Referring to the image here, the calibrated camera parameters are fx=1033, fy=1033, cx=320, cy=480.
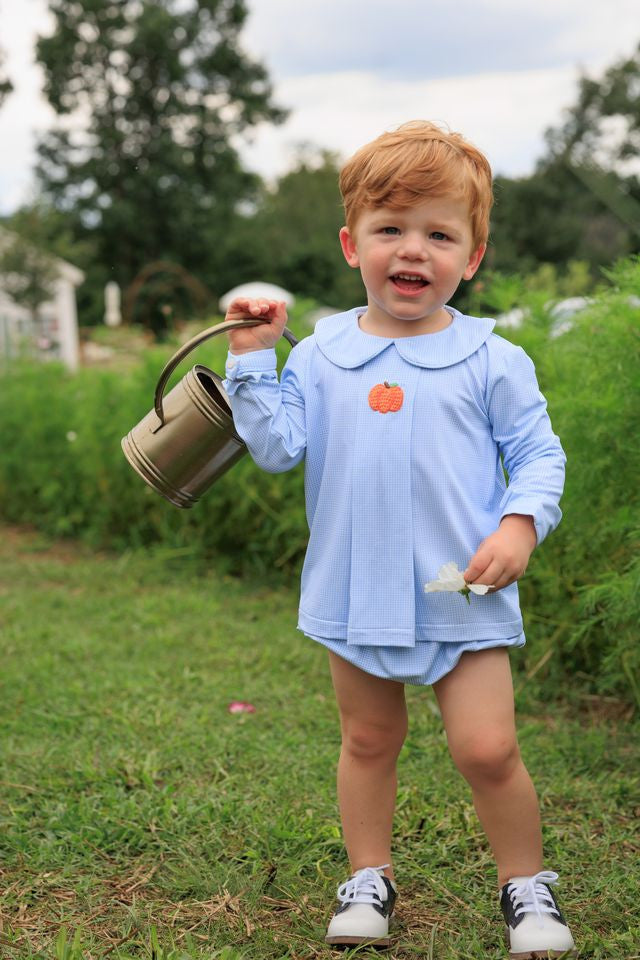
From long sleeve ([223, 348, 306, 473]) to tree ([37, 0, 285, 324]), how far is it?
34131mm

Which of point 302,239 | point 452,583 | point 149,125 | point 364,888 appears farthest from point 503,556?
point 302,239

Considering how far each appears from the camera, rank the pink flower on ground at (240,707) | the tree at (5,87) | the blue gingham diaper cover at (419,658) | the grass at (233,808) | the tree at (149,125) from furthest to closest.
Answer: the tree at (149,125)
the tree at (5,87)
the pink flower on ground at (240,707)
the grass at (233,808)
the blue gingham diaper cover at (419,658)

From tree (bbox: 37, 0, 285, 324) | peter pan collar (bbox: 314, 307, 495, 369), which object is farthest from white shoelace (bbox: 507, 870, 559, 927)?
tree (bbox: 37, 0, 285, 324)

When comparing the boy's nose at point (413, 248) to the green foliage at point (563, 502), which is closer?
the boy's nose at point (413, 248)

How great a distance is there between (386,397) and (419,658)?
47 cm

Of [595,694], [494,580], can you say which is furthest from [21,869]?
[595,694]

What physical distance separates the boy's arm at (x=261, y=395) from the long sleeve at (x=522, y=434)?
0.38 meters

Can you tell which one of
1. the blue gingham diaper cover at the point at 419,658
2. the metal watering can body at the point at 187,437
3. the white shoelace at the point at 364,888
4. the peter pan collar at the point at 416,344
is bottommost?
the white shoelace at the point at 364,888

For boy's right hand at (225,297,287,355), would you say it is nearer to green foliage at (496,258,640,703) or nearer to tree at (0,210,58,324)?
green foliage at (496,258,640,703)

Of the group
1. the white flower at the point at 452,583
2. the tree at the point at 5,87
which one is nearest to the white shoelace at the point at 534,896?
the white flower at the point at 452,583

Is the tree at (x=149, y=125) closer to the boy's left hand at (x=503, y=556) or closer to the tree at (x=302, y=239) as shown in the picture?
the tree at (x=302, y=239)

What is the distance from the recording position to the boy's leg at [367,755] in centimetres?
198

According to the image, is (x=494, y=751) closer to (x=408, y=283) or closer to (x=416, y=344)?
(x=416, y=344)

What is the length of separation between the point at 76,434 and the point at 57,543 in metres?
0.68
